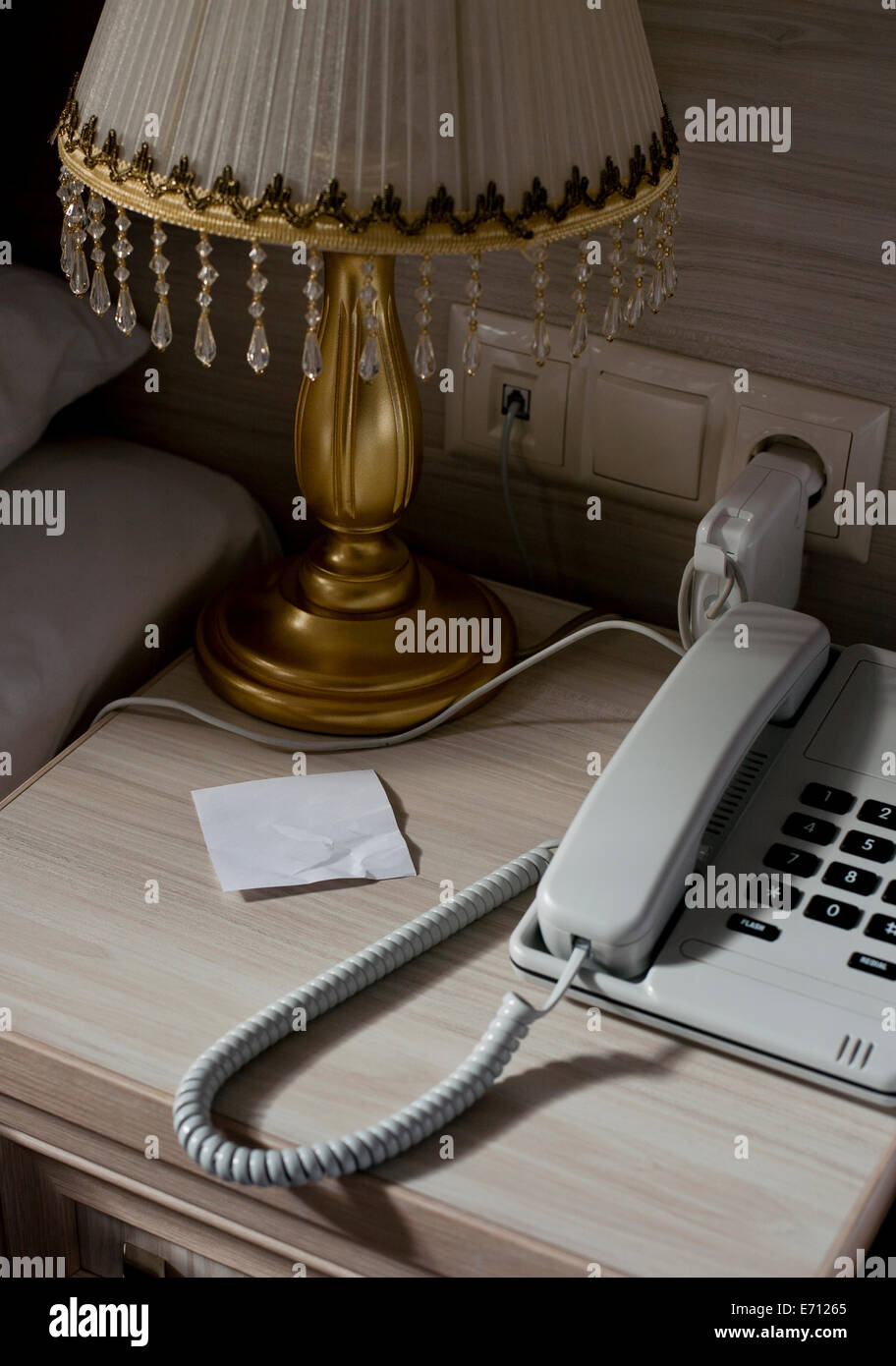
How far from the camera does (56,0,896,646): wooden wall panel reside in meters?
0.73

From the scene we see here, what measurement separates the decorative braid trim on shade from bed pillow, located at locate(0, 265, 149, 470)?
28 cm

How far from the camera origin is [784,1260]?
508 millimetres

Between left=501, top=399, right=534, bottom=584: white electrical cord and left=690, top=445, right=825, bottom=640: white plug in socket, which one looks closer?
left=690, top=445, right=825, bottom=640: white plug in socket

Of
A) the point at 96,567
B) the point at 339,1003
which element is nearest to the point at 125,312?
the point at 96,567

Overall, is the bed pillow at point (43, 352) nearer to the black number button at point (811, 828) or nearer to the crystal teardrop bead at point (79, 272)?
the crystal teardrop bead at point (79, 272)

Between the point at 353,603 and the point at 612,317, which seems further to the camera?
the point at 353,603

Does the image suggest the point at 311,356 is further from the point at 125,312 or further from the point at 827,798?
the point at 827,798

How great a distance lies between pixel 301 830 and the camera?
0.70m

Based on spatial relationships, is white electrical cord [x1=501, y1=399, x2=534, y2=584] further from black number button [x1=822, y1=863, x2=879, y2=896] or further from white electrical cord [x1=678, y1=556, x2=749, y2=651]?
black number button [x1=822, y1=863, x2=879, y2=896]

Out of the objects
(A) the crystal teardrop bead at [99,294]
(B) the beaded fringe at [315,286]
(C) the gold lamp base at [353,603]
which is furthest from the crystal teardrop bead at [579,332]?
(A) the crystal teardrop bead at [99,294]

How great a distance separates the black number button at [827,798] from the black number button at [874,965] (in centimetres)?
9

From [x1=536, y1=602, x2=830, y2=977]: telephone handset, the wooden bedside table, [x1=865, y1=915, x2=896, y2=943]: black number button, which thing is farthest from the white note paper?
[x1=865, y1=915, x2=896, y2=943]: black number button

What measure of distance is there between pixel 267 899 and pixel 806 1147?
0.89 feet

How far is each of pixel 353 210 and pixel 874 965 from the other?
386 millimetres
